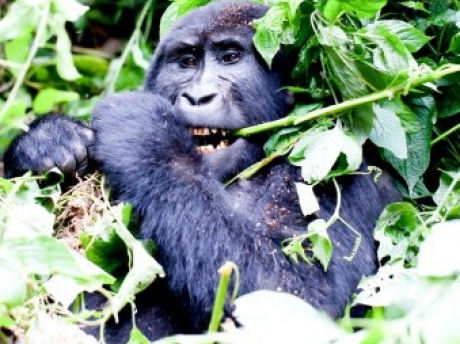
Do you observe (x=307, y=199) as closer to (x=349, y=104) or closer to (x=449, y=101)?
(x=349, y=104)

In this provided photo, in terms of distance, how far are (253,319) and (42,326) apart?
2.52 ft

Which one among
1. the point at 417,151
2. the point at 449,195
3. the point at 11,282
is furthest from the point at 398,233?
the point at 11,282

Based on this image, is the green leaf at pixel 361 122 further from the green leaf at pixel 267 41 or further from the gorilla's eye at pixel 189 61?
the gorilla's eye at pixel 189 61

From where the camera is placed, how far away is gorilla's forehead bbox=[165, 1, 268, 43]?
3416 mm

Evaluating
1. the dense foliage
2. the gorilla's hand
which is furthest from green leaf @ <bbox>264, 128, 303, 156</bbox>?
the gorilla's hand

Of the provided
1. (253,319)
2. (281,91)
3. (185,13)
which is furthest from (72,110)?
(253,319)

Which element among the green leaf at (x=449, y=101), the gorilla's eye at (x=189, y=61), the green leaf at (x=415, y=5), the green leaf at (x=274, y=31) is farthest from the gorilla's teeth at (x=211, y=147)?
the green leaf at (x=415, y=5)

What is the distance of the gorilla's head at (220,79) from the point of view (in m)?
3.12

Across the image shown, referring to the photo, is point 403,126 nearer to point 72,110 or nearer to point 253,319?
point 253,319

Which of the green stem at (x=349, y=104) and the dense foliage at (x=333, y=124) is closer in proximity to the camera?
the dense foliage at (x=333, y=124)

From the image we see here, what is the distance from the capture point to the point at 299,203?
2.91m

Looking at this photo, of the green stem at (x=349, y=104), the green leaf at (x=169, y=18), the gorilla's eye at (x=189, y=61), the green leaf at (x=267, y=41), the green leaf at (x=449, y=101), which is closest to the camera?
the green stem at (x=349, y=104)

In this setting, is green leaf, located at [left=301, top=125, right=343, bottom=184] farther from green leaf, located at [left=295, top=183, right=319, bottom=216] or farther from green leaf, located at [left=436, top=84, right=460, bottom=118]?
green leaf, located at [left=436, top=84, right=460, bottom=118]

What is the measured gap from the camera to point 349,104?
2.88 m
